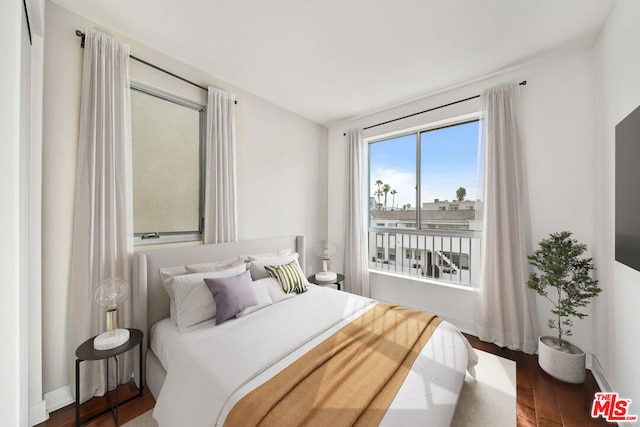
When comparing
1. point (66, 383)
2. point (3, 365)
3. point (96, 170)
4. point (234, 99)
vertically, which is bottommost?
point (66, 383)


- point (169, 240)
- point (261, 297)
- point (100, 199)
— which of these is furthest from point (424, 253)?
point (100, 199)

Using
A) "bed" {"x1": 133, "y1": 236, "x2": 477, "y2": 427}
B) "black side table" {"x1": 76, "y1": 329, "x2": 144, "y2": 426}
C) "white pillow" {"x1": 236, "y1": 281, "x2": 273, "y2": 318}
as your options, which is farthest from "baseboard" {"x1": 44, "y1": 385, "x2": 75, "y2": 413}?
"white pillow" {"x1": 236, "y1": 281, "x2": 273, "y2": 318}

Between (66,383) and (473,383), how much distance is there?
3.16m

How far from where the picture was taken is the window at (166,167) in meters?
2.26

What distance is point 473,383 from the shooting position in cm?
206

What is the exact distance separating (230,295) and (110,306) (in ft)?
2.67

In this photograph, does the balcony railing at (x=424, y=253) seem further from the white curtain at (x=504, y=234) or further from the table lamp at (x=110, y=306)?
the table lamp at (x=110, y=306)

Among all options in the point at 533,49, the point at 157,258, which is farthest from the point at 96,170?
the point at 533,49

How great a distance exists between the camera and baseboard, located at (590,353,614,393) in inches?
75.8

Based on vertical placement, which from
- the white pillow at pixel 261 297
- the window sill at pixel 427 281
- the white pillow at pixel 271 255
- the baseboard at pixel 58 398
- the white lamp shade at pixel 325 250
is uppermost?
the white pillow at pixel 271 255

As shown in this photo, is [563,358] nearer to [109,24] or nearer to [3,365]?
[3,365]

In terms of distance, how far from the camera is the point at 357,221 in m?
3.79

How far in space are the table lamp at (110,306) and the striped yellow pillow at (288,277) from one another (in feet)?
3.94

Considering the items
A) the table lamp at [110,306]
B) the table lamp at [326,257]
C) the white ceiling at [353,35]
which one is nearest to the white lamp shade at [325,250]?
the table lamp at [326,257]
